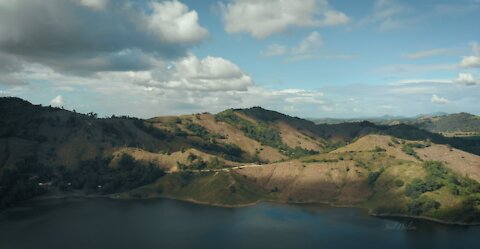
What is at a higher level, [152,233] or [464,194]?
[464,194]

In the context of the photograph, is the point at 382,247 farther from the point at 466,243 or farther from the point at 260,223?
the point at 260,223

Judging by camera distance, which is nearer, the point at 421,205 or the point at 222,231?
the point at 222,231

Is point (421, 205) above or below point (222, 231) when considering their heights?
above

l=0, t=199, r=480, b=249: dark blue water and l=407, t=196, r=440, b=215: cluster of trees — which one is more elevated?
l=407, t=196, r=440, b=215: cluster of trees

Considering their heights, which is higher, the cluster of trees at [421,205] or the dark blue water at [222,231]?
the cluster of trees at [421,205]

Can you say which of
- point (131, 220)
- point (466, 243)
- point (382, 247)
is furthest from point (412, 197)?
point (131, 220)

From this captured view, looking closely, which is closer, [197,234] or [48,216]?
[197,234]

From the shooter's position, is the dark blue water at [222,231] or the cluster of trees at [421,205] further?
the cluster of trees at [421,205]

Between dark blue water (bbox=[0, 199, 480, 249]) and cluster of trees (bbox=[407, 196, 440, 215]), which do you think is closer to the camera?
dark blue water (bbox=[0, 199, 480, 249])
